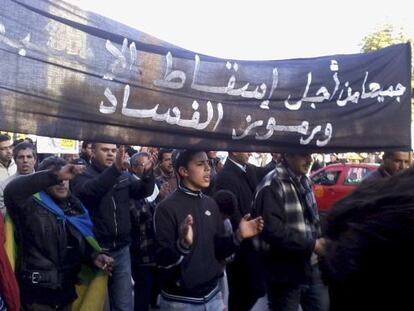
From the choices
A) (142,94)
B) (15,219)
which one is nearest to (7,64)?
(142,94)

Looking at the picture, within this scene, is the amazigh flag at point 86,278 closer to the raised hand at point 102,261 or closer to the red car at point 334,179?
the raised hand at point 102,261

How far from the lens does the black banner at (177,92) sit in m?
2.61

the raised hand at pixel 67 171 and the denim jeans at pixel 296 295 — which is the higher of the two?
the raised hand at pixel 67 171

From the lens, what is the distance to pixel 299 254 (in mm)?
3799

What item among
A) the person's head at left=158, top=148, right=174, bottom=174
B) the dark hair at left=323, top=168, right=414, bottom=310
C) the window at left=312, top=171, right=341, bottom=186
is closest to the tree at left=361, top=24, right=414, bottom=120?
the window at left=312, top=171, right=341, bottom=186

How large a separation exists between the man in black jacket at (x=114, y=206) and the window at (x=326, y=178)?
9.52m

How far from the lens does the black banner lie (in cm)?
261

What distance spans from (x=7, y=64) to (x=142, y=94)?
0.72m

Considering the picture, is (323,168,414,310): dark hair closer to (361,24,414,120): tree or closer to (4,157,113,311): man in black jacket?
(4,157,113,311): man in black jacket

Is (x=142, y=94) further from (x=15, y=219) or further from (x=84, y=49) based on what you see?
(x=15, y=219)

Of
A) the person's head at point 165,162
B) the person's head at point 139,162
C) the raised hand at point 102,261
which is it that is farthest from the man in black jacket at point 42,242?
the person's head at point 165,162

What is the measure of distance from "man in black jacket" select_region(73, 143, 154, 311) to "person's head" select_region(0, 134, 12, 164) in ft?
5.11

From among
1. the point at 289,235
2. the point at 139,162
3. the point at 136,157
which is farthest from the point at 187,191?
the point at 136,157

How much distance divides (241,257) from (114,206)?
1081mm
